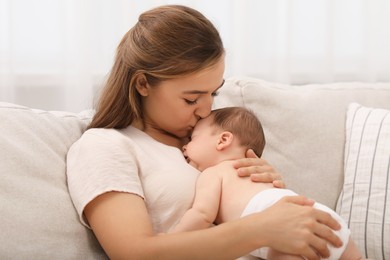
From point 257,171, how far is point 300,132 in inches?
21.8

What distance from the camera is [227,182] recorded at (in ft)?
5.10

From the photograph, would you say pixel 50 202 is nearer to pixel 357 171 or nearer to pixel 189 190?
pixel 189 190

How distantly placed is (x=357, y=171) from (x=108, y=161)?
2.97 ft

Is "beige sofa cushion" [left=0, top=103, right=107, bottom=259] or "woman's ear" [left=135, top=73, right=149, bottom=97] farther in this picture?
"woman's ear" [left=135, top=73, right=149, bottom=97]

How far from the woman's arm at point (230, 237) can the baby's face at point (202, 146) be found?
0.32m

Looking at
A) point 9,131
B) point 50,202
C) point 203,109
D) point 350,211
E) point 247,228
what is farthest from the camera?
point 350,211

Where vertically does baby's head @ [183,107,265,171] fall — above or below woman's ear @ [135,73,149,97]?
below

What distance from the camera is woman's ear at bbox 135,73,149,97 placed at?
1.65m

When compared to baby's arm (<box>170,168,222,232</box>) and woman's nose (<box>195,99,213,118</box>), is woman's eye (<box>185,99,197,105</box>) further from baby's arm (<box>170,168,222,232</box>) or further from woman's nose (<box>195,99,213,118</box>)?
baby's arm (<box>170,168,222,232</box>)

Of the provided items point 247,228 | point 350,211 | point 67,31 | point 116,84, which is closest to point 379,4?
point 350,211

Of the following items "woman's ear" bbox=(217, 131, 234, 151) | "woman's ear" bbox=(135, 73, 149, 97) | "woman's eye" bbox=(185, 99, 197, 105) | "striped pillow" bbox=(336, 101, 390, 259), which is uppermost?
"woman's ear" bbox=(135, 73, 149, 97)

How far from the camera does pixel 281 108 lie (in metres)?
2.10

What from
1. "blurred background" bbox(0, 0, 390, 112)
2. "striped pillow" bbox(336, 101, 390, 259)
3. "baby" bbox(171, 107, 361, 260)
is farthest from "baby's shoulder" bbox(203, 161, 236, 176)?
"blurred background" bbox(0, 0, 390, 112)

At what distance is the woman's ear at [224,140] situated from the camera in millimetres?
1647
